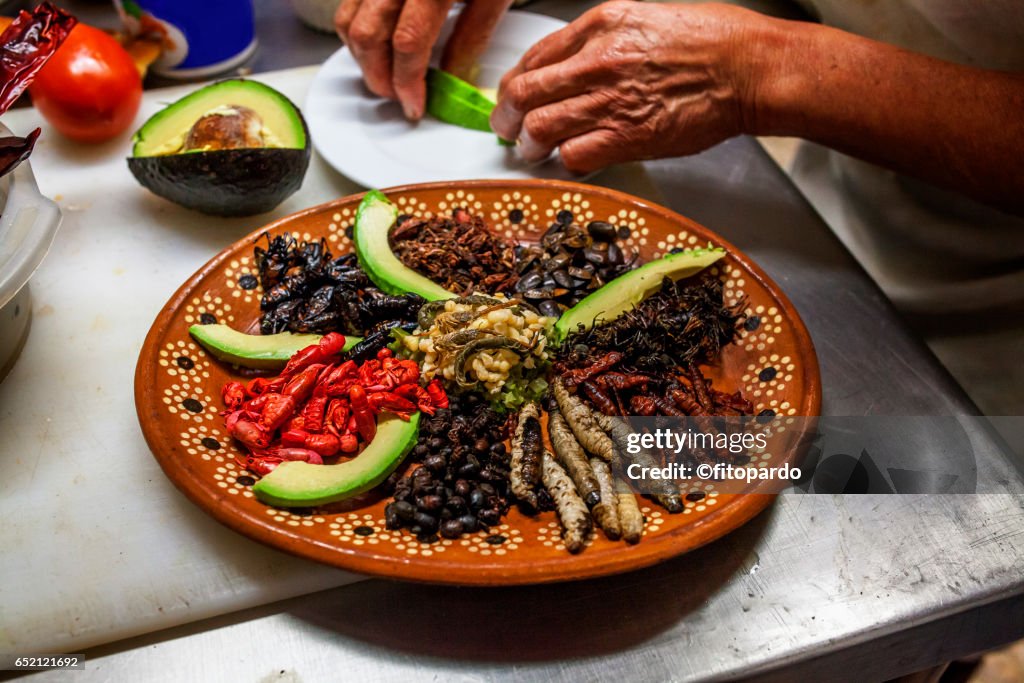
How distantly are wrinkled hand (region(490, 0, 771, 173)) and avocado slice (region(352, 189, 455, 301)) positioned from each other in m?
0.50

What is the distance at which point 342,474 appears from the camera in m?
1.35

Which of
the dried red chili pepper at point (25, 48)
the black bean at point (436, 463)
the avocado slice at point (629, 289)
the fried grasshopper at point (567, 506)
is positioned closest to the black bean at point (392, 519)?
the black bean at point (436, 463)

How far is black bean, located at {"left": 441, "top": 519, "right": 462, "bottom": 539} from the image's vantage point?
4.24ft

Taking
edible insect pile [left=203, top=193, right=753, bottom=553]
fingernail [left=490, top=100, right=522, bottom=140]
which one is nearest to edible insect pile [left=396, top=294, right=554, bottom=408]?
edible insect pile [left=203, top=193, right=753, bottom=553]

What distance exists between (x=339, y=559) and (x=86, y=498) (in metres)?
0.62

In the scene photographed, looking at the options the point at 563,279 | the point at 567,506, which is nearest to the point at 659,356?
the point at 563,279

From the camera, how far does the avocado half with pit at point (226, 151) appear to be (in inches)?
72.2

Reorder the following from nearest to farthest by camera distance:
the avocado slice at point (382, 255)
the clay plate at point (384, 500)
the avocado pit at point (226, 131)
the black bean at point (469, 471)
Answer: the clay plate at point (384, 500), the black bean at point (469, 471), the avocado slice at point (382, 255), the avocado pit at point (226, 131)

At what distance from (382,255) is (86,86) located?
3.38 feet

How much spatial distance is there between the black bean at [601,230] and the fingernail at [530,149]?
359 mm

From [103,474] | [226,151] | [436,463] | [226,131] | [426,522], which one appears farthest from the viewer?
[226,131]

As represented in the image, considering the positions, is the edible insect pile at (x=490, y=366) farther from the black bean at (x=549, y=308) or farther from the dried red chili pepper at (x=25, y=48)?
the dried red chili pepper at (x=25, y=48)

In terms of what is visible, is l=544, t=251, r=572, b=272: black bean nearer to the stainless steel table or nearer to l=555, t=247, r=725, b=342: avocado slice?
l=555, t=247, r=725, b=342: avocado slice

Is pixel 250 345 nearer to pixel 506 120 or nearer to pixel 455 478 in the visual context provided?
pixel 455 478
